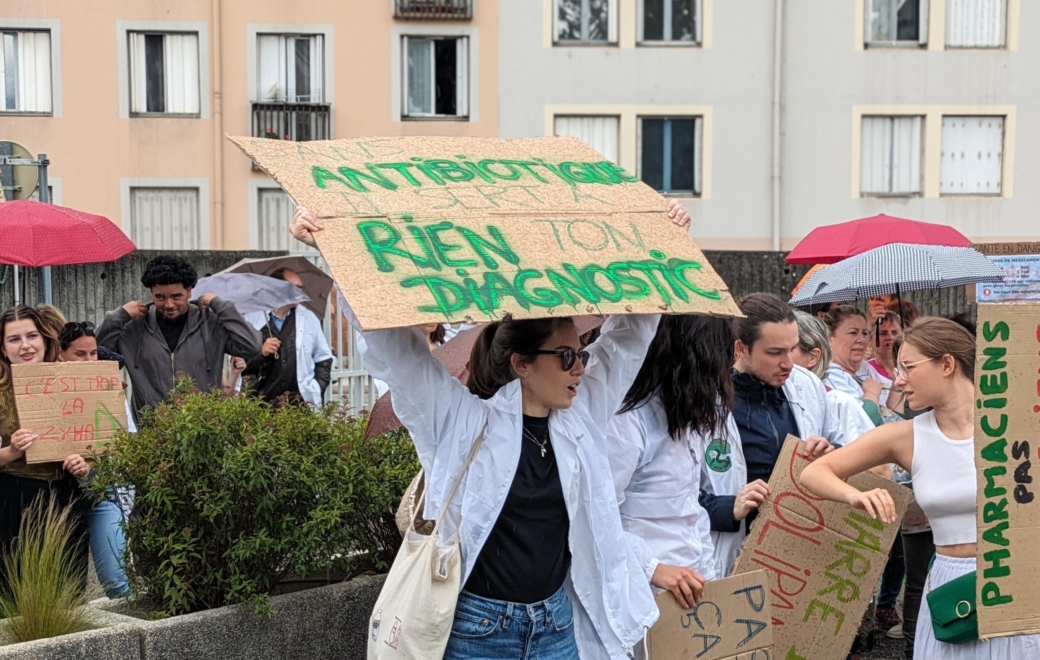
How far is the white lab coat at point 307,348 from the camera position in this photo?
10203mm

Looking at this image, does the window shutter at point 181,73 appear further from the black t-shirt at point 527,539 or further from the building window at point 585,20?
the black t-shirt at point 527,539

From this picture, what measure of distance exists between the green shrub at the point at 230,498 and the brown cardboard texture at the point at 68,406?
2.41 feet

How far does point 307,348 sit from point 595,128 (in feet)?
59.3

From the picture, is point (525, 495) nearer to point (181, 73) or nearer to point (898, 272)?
point (898, 272)

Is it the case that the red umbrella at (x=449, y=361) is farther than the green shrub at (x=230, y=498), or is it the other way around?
the red umbrella at (x=449, y=361)

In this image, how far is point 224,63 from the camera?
26750 mm

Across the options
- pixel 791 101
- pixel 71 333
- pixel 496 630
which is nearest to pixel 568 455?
pixel 496 630

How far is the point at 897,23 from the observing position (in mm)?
27484

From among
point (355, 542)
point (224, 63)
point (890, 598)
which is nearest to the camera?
point (355, 542)

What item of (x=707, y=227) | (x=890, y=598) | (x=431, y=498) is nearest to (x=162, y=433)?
(x=431, y=498)

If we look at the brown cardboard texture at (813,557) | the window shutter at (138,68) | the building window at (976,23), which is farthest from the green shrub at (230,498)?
the building window at (976,23)

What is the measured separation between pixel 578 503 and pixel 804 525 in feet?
4.87

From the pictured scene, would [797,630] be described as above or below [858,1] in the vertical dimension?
below

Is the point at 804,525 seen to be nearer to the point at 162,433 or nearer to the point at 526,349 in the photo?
the point at 526,349
